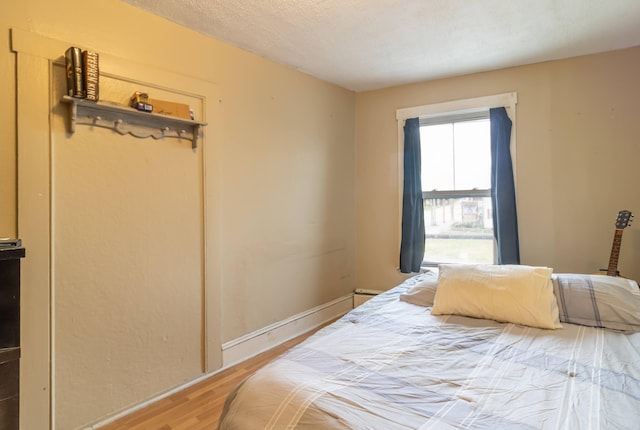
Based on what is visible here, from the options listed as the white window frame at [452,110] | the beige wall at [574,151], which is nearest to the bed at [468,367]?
the beige wall at [574,151]

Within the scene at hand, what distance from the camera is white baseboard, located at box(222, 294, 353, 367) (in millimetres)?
2594

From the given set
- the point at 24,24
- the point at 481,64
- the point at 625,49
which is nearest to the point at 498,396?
the point at 24,24

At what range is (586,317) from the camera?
1840mm

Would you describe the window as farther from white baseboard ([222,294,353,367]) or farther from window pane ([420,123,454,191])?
white baseboard ([222,294,353,367])

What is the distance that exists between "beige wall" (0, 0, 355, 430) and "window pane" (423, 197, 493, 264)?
3.98 ft

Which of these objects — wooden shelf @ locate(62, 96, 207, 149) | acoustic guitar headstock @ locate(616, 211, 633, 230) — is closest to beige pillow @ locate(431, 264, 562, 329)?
acoustic guitar headstock @ locate(616, 211, 633, 230)

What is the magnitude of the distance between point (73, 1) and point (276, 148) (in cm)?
157

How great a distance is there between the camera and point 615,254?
A: 8.09ft

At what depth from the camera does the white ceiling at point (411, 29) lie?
Result: 209cm

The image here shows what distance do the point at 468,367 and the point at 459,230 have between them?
2.21 metres

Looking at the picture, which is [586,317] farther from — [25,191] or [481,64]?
[25,191]

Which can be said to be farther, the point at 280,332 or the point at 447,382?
the point at 280,332

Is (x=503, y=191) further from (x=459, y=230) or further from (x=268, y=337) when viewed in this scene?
(x=268, y=337)

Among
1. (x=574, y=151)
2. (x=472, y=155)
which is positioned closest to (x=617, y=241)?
(x=574, y=151)
